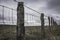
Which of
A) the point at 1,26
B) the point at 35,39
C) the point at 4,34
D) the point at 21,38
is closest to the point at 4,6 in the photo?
the point at 1,26

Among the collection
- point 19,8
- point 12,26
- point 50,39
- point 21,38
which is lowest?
point 50,39

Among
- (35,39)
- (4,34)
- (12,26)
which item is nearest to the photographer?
(4,34)

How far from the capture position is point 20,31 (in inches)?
189

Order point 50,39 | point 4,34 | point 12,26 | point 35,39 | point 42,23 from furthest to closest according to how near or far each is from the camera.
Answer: point 50,39, point 42,23, point 35,39, point 12,26, point 4,34

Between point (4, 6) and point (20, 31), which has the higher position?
point (4, 6)

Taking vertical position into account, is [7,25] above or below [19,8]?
below

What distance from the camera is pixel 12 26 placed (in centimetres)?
679

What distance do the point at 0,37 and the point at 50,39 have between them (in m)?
4.29

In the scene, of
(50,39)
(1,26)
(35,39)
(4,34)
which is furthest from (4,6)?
(50,39)

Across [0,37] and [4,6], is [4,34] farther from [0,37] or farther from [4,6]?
[4,6]

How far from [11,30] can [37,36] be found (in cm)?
185

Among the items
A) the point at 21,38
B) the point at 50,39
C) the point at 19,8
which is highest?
the point at 19,8

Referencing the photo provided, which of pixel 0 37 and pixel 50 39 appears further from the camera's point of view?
pixel 50 39

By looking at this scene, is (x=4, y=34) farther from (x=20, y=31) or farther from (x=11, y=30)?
(x=20, y=31)
